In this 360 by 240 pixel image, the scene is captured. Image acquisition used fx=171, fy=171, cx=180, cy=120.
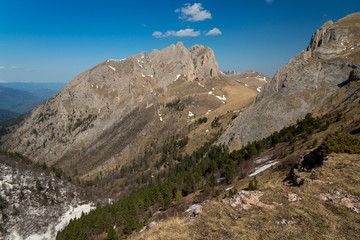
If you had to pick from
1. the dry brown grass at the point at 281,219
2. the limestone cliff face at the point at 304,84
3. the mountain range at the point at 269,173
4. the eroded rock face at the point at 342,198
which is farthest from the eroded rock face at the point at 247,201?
the limestone cliff face at the point at 304,84

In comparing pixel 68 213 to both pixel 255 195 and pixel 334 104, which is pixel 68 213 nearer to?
pixel 255 195

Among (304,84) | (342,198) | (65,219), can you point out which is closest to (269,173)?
(342,198)

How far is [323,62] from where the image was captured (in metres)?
110

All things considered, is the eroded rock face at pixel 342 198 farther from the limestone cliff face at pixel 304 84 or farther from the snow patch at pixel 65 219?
the snow patch at pixel 65 219

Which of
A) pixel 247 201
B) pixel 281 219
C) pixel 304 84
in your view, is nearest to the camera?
pixel 281 219

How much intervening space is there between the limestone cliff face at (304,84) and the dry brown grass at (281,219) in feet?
276

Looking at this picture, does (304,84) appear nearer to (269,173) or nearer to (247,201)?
(269,173)

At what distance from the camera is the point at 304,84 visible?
4220 inches

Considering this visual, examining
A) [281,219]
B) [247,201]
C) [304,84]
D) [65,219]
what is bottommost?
[65,219]

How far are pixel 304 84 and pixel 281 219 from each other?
114960 millimetres

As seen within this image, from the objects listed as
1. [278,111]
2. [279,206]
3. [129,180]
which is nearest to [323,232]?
[279,206]

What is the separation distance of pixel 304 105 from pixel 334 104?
47.1ft

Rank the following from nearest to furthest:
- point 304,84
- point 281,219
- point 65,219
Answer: point 281,219 → point 65,219 → point 304,84

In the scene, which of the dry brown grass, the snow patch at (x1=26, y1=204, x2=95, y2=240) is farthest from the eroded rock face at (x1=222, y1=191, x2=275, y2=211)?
the snow patch at (x1=26, y1=204, x2=95, y2=240)
